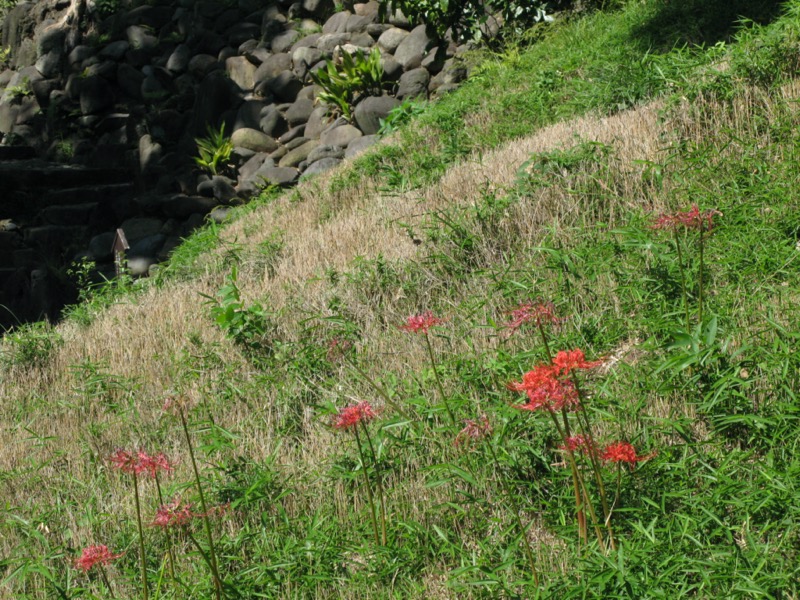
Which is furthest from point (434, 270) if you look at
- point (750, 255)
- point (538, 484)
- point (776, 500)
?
point (776, 500)

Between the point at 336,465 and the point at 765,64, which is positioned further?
the point at 765,64

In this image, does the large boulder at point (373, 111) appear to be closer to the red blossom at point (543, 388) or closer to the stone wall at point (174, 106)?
the stone wall at point (174, 106)

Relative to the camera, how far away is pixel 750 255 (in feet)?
14.2

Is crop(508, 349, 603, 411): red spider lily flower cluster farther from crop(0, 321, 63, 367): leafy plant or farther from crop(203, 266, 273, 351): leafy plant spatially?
crop(0, 321, 63, 367): leafy plant

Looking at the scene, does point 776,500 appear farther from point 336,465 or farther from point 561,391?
point 336,465

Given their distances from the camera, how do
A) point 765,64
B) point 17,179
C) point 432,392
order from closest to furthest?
point 432,392, point 765,64, point 17,179

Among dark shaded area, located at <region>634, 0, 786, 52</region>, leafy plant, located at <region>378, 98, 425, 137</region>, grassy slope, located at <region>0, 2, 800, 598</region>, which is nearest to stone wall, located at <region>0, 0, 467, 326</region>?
leafy plant, located at <region>378, 98, 425, 137</region>

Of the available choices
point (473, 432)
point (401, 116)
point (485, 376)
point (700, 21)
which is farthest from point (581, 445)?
point (401, 116)

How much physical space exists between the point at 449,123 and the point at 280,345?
5.10 m

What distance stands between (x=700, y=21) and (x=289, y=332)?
18.4ft

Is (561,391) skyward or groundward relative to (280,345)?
skyward

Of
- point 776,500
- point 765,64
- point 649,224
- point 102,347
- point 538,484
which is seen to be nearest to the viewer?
point 776,500

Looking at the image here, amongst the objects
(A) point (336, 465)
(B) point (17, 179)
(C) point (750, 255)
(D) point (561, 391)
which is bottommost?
(B) point (17, 179)

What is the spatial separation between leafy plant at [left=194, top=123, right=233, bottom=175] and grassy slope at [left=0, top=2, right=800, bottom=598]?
7.46 meters
